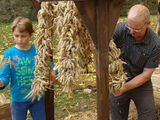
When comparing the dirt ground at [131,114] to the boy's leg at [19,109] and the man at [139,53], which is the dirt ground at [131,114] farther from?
the boy's leg at [19,109]

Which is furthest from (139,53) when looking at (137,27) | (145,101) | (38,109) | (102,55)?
(38,109)

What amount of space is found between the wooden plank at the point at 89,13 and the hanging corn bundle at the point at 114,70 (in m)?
0.25

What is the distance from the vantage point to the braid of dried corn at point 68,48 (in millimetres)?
1963

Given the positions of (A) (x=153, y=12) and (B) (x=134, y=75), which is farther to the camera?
(A) (x=153, y=12)

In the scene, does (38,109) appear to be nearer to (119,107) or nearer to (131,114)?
(119,107)

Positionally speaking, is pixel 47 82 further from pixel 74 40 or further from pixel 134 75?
pixel 134 75

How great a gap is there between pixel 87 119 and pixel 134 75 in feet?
4.03

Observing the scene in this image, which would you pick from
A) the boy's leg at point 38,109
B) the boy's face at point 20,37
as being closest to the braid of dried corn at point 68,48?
the boy's face at point 20,37

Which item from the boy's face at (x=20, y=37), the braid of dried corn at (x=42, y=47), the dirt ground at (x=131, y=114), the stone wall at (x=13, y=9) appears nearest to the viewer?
the braid of dried corn at (x=42, y=47)

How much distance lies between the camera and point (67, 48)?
6.50 ft

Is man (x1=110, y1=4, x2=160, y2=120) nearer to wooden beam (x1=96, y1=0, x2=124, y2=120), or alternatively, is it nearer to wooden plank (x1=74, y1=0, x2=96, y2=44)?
wooden beam (x1=96, y1=0, x2=124, y2=120)

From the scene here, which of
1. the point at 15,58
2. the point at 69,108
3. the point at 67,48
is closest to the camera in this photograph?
the point at 67,48

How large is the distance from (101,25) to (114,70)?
416 mm

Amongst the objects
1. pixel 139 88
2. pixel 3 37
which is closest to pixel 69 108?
pixel 139 88
